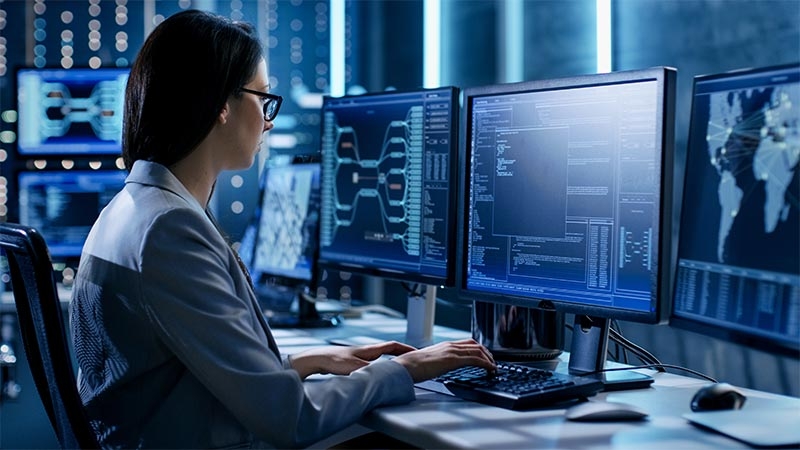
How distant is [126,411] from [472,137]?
2.83 feet

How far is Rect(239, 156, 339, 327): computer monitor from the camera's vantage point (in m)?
2.46

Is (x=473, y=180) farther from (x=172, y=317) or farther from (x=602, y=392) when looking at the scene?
(x=172, y=317)

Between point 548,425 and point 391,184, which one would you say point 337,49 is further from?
point 548,425

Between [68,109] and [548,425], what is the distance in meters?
2.46

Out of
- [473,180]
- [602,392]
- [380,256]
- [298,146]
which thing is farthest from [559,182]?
[298,146]

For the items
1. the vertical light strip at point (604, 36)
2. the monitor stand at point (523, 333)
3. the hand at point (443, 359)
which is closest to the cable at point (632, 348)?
the monitor stand at point (523, 333)

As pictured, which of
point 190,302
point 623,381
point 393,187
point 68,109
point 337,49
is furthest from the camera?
point 337,49

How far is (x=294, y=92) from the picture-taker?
4773 mm

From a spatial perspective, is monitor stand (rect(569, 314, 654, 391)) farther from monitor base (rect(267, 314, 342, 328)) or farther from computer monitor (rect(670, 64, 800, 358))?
monitor base (rect(267, 314, 342, 328))

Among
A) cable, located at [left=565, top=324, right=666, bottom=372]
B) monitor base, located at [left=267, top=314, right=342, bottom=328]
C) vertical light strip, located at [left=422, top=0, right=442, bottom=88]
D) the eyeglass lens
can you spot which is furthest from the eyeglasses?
vertical light strip, located at [left=422, top=0, right=442, bottom=88]

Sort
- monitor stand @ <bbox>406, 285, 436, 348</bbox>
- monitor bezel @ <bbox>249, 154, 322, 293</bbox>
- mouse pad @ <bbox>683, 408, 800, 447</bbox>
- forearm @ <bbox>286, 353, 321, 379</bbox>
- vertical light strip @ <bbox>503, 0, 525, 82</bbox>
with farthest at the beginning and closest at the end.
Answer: vertical light strip @ <bbox>503, 0, 525, 82</bbox> → monitor bezel @ <bbox>249, 154, 322, 293</bbox> → monitor stand @ <bbox>406, 285, 436, 348</bbox> → forearm @ <bbox>286, 353, 321, 379</bbox> → mouse pad @ <bbox>683, 408, 800, 447</bbox>

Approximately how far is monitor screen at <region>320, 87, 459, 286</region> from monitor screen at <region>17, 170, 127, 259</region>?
3.81 ft

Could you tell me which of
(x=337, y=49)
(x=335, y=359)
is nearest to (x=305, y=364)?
(x=335, y=359)

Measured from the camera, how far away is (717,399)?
1.41m
